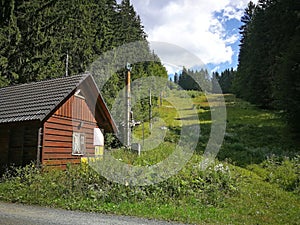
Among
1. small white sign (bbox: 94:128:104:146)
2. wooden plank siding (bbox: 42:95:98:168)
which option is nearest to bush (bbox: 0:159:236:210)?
wooden plank siding (bbox: 42:95:98:168)

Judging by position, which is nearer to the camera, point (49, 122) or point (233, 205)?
point (233, 205)

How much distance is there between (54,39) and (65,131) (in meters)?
8.87

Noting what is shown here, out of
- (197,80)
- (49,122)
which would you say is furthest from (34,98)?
(197,80)

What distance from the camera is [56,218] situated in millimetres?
6809

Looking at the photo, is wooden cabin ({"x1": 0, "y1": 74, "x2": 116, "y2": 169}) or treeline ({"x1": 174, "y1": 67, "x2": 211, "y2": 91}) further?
treeline ({"x1": 174, "y1": 67, "x2": 211, "y2": 91})

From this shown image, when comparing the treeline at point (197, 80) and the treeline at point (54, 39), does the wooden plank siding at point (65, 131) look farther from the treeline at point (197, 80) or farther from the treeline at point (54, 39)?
the treeline at point (197, 80)

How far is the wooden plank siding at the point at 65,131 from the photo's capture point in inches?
497

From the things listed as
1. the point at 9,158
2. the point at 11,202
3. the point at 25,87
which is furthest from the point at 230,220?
the point at 25,87

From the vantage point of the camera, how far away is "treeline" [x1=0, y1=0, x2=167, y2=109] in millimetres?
18344

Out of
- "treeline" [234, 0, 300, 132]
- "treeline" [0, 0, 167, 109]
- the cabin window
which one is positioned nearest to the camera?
the cabin window

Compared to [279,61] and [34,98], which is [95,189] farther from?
[279,61]

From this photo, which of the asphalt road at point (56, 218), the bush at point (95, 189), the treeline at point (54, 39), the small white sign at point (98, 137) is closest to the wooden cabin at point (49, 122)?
the small white sign at point (98, 137)

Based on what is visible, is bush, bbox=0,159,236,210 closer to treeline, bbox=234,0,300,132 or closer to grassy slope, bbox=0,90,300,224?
grassy slope, bbox=0,90,300,224

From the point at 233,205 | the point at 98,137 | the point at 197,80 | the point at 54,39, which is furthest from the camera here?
the point at 197,80
